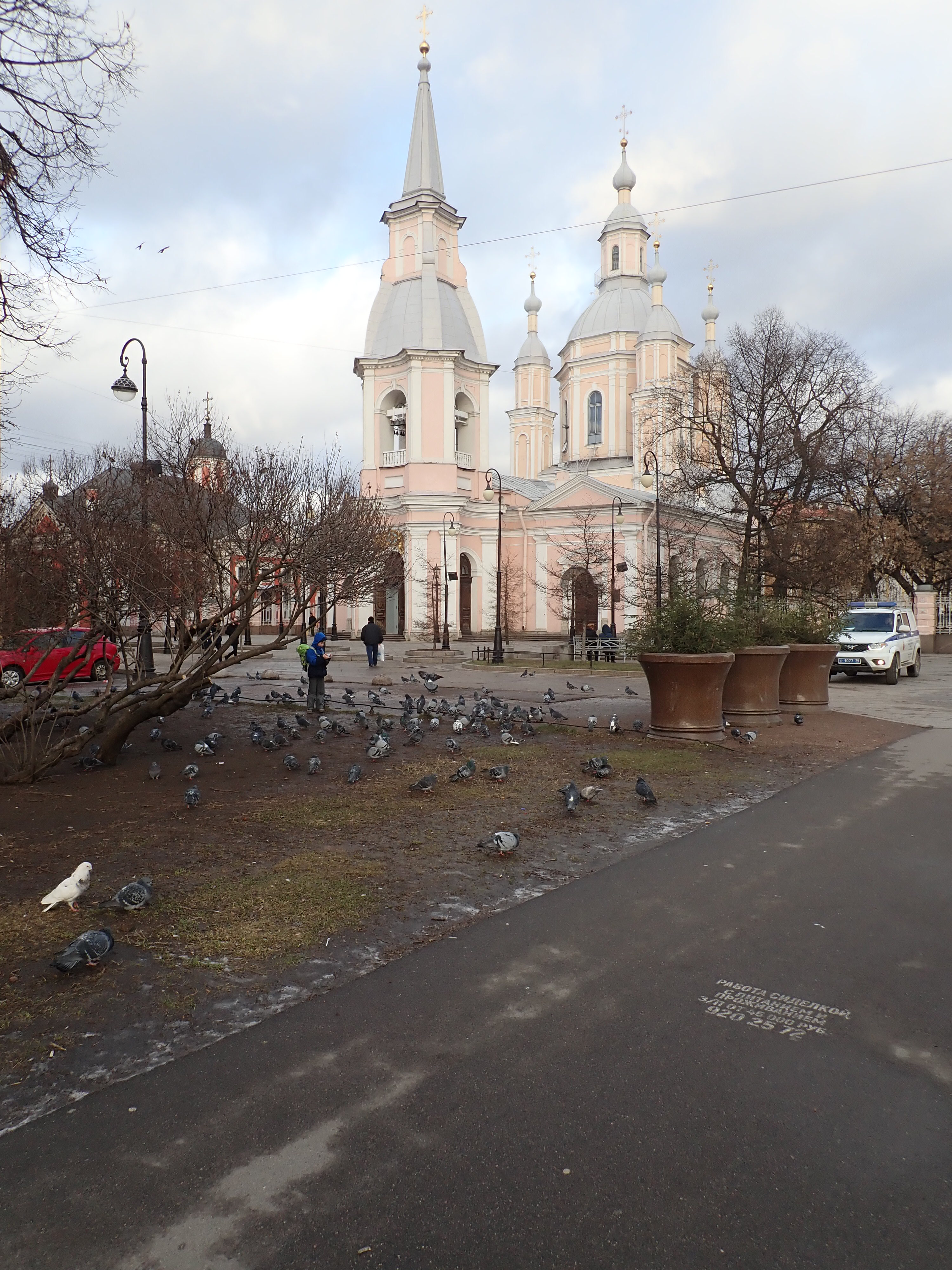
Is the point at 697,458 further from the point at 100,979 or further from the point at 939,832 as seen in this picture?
the point at 100,979

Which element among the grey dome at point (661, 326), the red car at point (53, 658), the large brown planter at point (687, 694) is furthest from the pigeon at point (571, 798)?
the grey dome at point (661, 326)

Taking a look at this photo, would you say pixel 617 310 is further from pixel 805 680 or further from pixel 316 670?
pixel 316 670

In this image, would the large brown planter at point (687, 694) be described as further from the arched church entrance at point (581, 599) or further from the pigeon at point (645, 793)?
the arched church entrance at point (581, 599)

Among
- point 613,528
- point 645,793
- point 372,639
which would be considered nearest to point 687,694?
point 645,793

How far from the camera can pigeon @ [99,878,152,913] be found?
4918 mm

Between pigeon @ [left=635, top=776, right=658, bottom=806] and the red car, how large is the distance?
5483mm

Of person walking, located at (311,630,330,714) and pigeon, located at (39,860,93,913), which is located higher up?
person walking, located at (311,630,330,714)

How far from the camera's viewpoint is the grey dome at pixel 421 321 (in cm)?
4912

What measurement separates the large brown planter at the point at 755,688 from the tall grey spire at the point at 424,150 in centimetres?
4375

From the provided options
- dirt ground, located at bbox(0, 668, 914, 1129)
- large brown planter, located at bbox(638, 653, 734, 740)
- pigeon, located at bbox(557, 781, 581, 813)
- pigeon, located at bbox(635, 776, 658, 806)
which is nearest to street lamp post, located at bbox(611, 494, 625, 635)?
large brown planter, located at bbox(638, 653, 734, 740)

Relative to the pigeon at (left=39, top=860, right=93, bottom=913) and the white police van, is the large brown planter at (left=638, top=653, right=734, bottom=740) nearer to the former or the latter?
the pigeon at (left=39, top=860, right=93, bottom=913)

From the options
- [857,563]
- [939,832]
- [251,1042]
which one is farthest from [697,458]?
[251,1042]

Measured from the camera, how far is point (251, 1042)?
357 centimetres

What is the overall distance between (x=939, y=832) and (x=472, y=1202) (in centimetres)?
583
